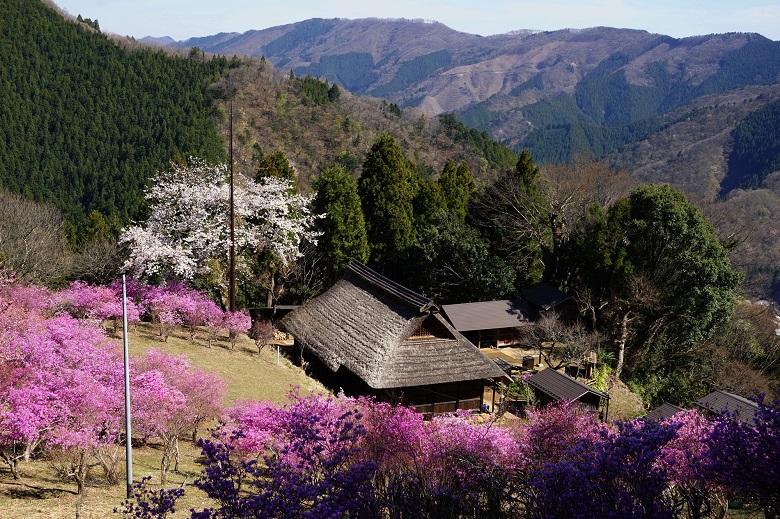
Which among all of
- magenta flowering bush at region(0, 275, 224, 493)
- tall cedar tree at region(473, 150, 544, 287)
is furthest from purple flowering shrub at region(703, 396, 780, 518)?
tall cedar tree at region(473, 150, 544, 287)

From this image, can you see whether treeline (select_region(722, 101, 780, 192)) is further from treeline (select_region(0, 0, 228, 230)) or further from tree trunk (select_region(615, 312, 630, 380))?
tree trunk (select_region(615, 312, 630, 380))

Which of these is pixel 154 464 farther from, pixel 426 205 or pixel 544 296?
pixel 426 205

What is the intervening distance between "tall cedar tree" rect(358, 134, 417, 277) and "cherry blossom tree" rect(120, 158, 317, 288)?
6325 mm

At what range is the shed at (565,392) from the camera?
23359mm

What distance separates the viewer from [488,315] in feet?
109

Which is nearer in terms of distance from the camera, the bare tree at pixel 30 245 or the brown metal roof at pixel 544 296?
the bare tree at pixel 30 245

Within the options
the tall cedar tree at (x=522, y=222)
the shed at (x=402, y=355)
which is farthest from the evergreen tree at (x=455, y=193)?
the shed at (x=402, y=355)

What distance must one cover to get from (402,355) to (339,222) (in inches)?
572

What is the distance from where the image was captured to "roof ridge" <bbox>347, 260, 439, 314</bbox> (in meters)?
22.6

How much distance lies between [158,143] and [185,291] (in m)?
52.1

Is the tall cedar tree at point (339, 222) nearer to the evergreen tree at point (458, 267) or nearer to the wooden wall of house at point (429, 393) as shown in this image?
the evergreen tree at point (458, 267)

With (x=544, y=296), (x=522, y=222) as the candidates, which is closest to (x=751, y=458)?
(x=544, y=296)

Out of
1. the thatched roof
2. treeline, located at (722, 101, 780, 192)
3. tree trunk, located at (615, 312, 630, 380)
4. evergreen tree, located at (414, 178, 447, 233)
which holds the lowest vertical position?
tree trunk, located at (615, 312, 630, 380)

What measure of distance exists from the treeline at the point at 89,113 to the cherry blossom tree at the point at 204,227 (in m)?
34.5
